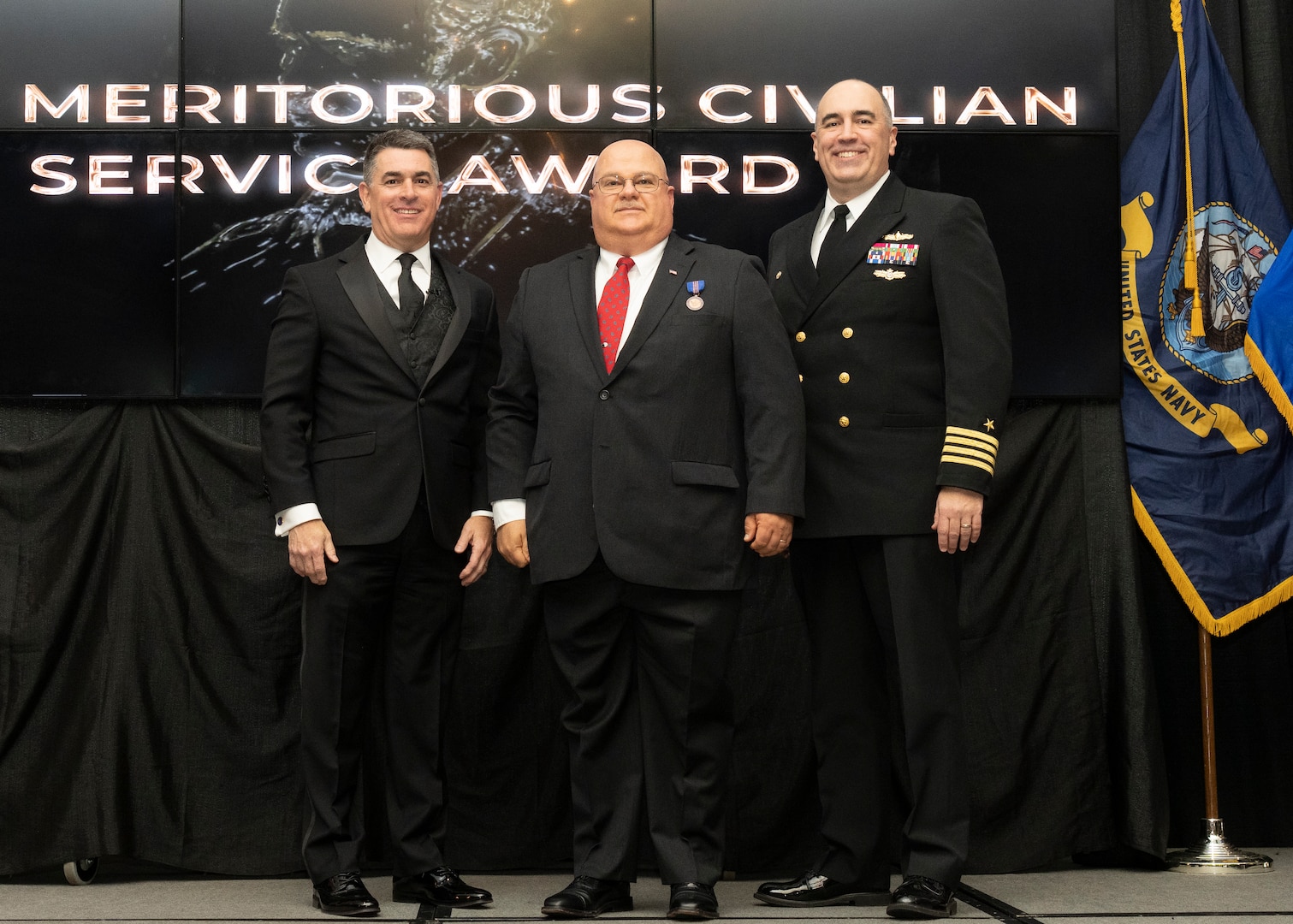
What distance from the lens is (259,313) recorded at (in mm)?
3615

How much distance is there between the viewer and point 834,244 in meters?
3.03

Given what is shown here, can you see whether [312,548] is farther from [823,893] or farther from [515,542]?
[823,893]

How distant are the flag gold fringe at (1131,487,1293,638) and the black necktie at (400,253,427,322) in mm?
2136

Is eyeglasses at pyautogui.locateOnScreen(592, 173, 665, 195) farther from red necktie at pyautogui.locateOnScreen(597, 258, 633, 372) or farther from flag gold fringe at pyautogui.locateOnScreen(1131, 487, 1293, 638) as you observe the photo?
flag gold fringe at pyautogui.locateOnScreen(1131, 487, 1293, 638)

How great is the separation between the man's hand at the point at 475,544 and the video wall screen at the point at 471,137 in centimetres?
87

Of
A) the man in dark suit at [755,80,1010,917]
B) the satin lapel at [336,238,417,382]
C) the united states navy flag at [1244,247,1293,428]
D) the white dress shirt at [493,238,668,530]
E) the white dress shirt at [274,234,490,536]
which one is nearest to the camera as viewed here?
the man in dark suit at [755,80,1010,917]

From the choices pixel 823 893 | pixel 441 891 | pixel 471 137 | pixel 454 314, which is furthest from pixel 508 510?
pixel 471 137

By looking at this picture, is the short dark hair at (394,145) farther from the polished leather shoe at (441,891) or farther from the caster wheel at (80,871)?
the caster wheel at (80,871)

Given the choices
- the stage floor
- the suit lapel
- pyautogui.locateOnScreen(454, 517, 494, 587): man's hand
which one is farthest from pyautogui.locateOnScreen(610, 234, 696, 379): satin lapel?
the stage floor

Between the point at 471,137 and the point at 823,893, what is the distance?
217 cm

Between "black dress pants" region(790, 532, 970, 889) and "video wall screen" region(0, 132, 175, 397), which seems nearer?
"black dress pants" region(790, 532, 970, 889)

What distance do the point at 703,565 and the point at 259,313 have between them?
1.57m

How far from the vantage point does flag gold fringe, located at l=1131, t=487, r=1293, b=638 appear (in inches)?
143

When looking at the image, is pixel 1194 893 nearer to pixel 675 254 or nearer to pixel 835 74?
pixel 675 254
